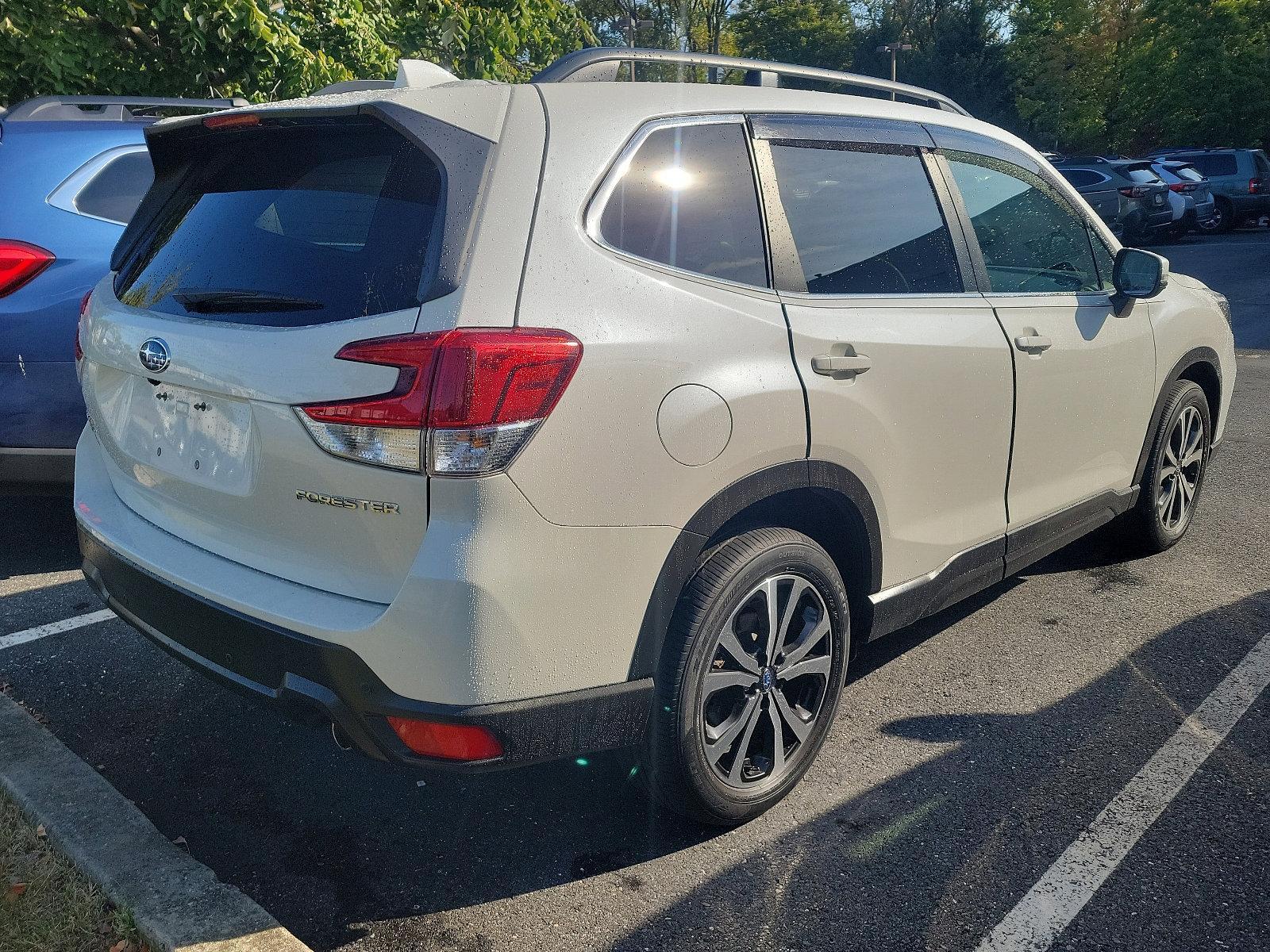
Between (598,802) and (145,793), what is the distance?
124 centimetres

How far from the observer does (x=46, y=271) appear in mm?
4387

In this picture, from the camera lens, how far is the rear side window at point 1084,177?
73.0 ft

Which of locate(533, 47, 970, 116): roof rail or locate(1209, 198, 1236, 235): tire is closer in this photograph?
locate(533, 47, 970, 116): roof rail

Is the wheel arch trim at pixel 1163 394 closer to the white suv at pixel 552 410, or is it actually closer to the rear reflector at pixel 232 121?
the white suv at pixel 552 410

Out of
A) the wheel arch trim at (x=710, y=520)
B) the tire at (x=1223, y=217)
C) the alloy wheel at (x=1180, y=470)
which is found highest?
the wheel arch trim at (x=710, y=520)

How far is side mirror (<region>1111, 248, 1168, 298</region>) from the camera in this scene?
4.03 meters

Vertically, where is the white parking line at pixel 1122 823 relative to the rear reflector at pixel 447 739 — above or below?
below

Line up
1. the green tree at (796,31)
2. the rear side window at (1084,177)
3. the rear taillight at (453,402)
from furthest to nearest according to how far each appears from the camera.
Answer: the green tree at (796,31) → the rear side window at (1084,177) → the rear taillight at (453,402)

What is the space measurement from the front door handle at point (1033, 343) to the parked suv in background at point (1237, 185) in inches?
1012

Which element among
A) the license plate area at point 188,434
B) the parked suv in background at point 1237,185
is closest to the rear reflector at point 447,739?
the license plate area at point 188,434

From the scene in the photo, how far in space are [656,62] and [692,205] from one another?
57 centimetres

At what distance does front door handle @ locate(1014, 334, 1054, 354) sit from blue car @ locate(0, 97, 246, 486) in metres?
3.42

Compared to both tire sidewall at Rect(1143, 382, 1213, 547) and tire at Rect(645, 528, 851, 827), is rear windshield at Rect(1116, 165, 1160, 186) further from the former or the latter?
tire at Rect(645, 528, 851, 827)

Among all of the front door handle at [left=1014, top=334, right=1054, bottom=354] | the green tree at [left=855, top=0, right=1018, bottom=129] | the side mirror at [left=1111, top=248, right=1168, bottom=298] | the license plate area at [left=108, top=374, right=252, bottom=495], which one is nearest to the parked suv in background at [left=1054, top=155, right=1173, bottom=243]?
the side mirror at [left=1111, top=248, right=1168, bottom=298]
